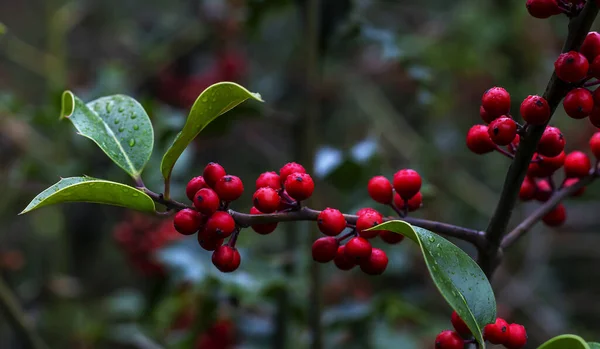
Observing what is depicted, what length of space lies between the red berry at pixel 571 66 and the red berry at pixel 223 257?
325mm

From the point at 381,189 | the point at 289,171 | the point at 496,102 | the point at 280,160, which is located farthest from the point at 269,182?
the point at 280,160

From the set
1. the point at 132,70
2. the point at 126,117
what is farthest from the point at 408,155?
the point at 126,117

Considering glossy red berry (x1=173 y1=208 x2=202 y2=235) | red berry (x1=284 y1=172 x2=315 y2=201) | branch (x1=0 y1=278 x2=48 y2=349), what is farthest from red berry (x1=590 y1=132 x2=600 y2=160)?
branch (x1=0 y1=278 x2=48 y2=349)

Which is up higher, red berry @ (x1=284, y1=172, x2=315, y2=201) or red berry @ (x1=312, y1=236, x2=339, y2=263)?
red berry @ (x1=284, y1=172, x2=315, y2=201)

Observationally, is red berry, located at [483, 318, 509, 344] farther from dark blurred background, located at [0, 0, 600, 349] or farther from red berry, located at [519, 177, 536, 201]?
dark blurred background, located at [0, 0, 600, 349]

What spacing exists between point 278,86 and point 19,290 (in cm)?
88

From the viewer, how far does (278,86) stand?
183 cm

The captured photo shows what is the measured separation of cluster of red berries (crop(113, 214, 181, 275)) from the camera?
1.56 metres

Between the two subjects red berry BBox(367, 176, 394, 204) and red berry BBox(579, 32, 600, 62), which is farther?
red berry BBox(367, 176, 394, 204)

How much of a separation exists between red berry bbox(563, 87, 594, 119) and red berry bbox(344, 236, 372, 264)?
0.22 meters

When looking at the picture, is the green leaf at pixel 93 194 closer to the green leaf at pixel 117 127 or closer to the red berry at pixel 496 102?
the green leaf at pixel 117 127

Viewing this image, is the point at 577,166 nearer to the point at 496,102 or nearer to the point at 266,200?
the point at 496,102

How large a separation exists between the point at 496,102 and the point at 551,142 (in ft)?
0.22

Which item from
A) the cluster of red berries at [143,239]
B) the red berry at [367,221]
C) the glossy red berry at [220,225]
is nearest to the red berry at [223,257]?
the glossy red berry at [220,225]
